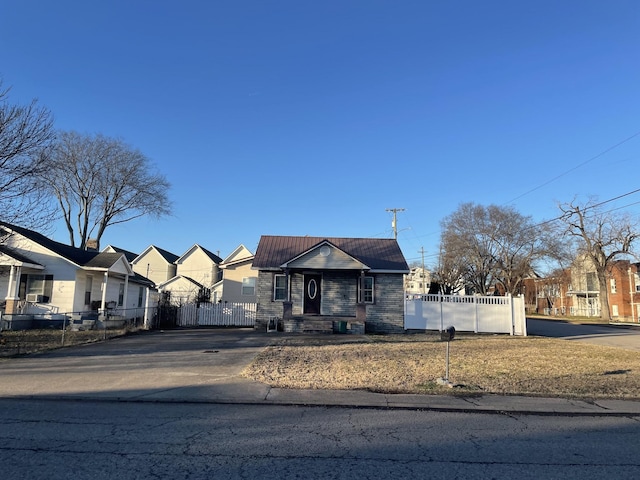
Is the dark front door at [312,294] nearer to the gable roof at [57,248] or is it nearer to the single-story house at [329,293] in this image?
the single-story house at [329,293]

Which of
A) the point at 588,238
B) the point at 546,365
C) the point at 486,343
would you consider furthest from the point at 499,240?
the point at 546,365

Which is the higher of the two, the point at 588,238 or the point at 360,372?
the point at 588,238

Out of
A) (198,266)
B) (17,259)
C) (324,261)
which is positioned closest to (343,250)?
(324,261)

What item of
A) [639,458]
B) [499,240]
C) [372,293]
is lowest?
[639,458]

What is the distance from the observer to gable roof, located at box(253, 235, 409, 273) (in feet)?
79.9

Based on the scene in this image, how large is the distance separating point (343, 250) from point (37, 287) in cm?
1649

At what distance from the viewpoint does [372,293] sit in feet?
79.5

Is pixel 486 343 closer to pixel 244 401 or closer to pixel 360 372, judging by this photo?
pixel 360 372

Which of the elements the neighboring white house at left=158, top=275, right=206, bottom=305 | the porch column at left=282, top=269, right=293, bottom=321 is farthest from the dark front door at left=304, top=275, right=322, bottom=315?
the neighboring white house at left=158, top=275, right=206, bottom=305

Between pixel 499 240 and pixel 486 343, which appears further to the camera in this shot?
pixel 499 240

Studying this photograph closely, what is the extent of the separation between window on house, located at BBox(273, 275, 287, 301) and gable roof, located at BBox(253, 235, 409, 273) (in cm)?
77

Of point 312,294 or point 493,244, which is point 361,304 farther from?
point 493,244

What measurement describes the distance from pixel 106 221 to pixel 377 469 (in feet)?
132

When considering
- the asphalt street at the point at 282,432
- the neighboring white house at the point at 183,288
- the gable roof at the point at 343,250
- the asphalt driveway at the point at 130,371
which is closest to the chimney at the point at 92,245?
the neighboring white house at the point at 183,288
